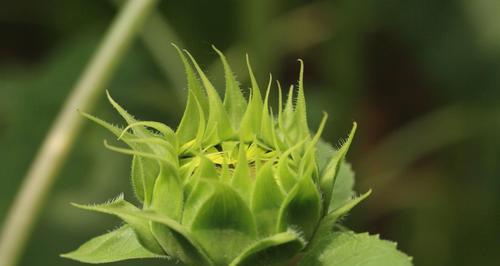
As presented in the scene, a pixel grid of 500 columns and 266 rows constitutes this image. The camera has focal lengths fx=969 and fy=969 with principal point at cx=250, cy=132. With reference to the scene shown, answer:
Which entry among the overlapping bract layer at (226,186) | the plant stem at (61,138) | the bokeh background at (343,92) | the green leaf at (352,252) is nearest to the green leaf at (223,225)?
the overlapping bract layer at (226,186)

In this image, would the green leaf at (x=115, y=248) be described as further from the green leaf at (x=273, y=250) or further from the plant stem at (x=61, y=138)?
the plant stem at (x=61, y=138)

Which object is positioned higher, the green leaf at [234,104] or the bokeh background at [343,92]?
the bokeh background at [343,92]

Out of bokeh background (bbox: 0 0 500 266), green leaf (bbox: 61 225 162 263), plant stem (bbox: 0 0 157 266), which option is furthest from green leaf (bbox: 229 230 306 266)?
bokeh background (bbox: 0 0 500 266)

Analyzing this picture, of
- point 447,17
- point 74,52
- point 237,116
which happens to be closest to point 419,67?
point 447,17

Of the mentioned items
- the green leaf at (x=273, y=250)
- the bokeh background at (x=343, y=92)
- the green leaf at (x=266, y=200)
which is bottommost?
the green leaf at (x=273, y=250)

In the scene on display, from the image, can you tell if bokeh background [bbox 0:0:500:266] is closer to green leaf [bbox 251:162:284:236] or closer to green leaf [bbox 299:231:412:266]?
green leaf [bbox 299:231:412:266]

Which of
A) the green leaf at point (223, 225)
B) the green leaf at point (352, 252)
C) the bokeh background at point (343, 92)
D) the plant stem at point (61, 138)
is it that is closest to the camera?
the green leaf at point (223, 225)

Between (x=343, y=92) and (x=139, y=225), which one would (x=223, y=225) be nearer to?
(x=139, y=225)
